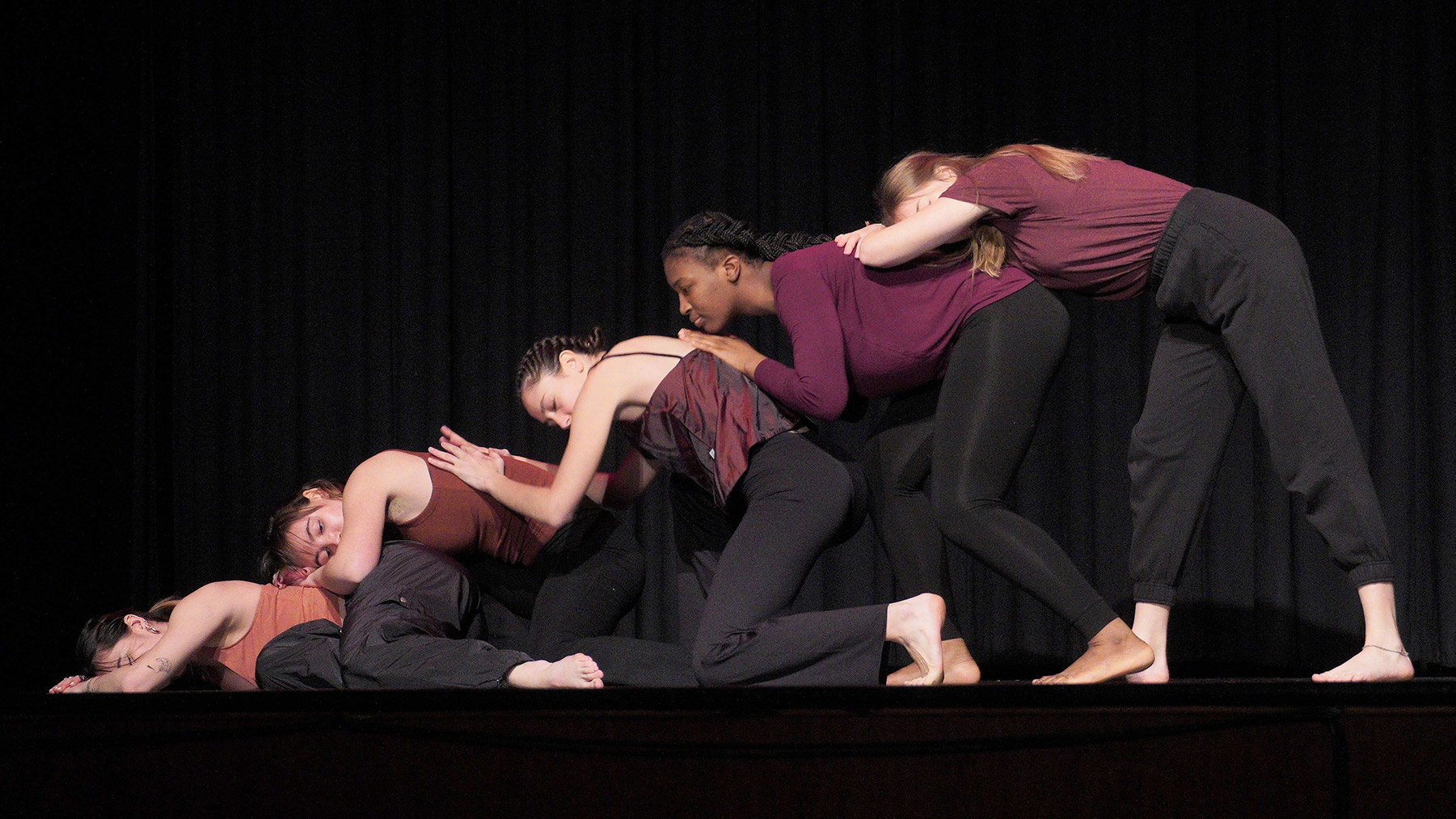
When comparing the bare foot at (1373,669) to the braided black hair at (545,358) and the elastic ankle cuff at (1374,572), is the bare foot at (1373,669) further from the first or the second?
the braided black hair at (545,358)

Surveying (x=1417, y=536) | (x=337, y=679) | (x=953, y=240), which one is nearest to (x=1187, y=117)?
(x=1417, y=536)

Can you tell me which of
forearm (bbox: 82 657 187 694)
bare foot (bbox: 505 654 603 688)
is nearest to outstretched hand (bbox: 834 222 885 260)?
bare foot (bbox: 505 654 603 688)

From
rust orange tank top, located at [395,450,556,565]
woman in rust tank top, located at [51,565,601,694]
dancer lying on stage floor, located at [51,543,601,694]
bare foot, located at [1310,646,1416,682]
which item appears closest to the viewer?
bare foot, located at [1310,646,1416,682]

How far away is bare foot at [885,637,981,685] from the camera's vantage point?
217 centimetres

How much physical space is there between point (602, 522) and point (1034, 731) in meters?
1.29

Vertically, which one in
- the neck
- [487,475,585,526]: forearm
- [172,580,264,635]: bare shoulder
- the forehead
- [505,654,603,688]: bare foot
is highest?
the forehead

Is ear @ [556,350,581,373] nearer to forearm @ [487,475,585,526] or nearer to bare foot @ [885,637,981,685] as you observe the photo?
forearm @ [487,475,585,526]

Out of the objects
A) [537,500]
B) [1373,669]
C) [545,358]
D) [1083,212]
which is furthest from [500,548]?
[1373,669]

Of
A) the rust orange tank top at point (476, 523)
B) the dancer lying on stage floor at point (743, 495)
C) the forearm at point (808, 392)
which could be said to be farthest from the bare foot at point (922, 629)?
the rust orange tank top at point (476, 523)

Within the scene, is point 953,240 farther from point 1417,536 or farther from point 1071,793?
point 1417,536

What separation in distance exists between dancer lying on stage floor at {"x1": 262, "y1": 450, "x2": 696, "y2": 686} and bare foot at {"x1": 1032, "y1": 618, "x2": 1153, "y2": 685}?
0.81 meters

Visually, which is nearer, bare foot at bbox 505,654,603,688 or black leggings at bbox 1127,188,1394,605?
black leggings at bbox 1127,188,1394,605

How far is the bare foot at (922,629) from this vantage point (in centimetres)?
200

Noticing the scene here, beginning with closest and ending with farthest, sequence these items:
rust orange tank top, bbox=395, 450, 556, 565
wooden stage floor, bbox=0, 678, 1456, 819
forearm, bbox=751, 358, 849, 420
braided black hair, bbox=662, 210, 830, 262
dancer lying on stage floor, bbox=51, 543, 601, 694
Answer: wooden stage floor, bbox=0, 678, 1456, 819 < forearm, bbox=751, 358, 849, 420 < dancer lying on stage floor, bbox=51, 543, 601, 694 < braided black hair, bbox=662, 210, 830, 262 < rust orange tank top, bbox=395, 450, 556, 565
